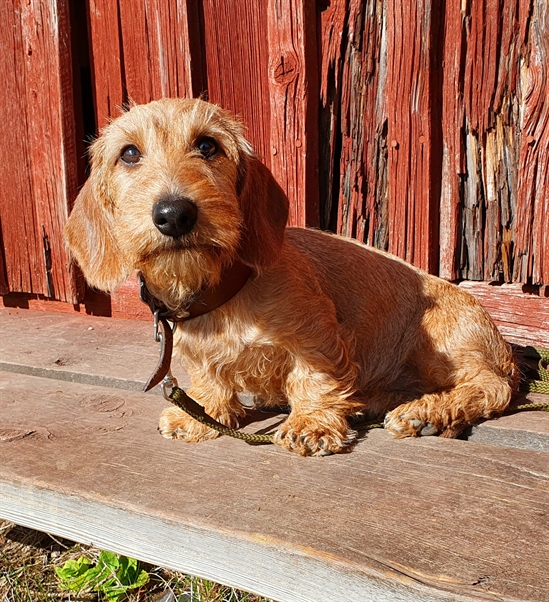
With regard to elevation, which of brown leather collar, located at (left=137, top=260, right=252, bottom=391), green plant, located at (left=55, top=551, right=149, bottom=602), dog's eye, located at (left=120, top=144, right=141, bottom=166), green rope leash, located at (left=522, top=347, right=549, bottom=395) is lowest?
green plant, located at (left=55, top=551, right=149, bottom=602)

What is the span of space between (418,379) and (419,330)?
0.27 m

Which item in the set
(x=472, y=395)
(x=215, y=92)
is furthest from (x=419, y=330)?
(x=215, y=92)

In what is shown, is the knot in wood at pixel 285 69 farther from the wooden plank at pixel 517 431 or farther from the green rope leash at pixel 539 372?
the wooden plank at pixel 517 431

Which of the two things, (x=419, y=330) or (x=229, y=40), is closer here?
(x=419, y=330)

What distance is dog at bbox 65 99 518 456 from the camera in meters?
2.26

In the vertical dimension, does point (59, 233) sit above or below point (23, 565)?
above

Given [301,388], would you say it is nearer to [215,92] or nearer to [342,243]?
[342,243]

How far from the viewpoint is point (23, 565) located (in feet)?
10.5

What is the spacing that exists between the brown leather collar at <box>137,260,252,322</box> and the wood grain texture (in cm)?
236

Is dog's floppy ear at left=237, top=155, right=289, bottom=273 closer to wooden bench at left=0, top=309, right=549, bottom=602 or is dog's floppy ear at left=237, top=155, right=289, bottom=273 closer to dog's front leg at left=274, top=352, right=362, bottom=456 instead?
dog's front leg at left=274, top=352, right=362, bottom=456

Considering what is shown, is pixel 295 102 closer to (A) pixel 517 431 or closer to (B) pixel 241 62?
(B) pixel 241 62

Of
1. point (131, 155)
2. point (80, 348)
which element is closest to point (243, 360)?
point (131, 155)

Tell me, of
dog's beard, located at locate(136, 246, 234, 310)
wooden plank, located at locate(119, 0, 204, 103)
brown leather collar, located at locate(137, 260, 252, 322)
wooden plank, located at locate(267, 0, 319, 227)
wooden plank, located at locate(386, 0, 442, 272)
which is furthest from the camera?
wooden plank, located at locate(119, 0, 204, 103)

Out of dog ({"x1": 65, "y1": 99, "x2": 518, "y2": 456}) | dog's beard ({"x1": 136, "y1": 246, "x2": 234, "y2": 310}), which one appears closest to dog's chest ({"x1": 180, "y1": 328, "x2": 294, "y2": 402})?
dog ({"x1": 65, "y1": 99, "x2": 518, "y2": 456})
